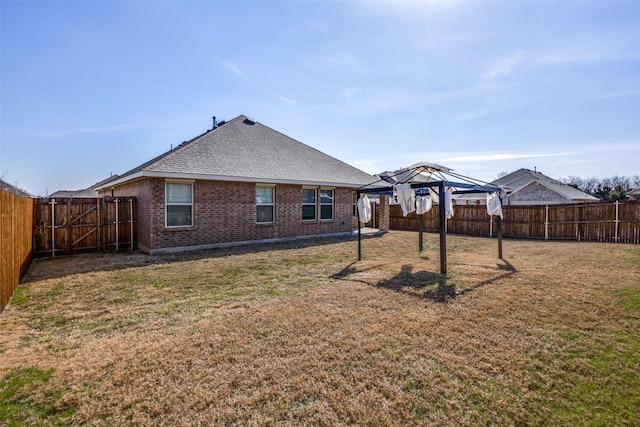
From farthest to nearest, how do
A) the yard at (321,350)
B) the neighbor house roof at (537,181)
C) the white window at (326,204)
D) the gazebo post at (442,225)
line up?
the neighbor house roof at (537,181), the white window at (326,204), the gazebo post at (442,225), the yard at (321,350)

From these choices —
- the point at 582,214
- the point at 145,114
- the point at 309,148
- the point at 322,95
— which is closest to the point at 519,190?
the point at 582,214

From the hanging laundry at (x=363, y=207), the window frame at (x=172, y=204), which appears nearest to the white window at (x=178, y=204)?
the window frame at (x=172, y=204)

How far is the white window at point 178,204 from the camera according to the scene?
10391mm

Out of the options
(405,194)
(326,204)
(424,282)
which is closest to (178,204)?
(326,204)

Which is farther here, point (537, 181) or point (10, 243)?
point (537, 181)

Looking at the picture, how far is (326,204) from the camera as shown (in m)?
15.2

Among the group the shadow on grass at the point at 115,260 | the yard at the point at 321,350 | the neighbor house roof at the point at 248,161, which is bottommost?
the yard at the point at 321,350

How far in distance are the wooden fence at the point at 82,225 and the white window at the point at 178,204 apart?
223cm

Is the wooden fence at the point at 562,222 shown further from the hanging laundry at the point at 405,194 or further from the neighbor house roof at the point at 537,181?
the neighbor house roof at the point at 537,181

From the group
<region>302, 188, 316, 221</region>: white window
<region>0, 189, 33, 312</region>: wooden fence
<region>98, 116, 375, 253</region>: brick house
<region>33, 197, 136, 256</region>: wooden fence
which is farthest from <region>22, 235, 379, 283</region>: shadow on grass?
<region>302, 188, 316, 221</region>: white window

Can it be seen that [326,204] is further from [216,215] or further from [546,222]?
[546,222]

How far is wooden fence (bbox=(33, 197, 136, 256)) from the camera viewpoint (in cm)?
983

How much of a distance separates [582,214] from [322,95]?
14120 millimetres

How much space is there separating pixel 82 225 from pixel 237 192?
5444 millimetres
